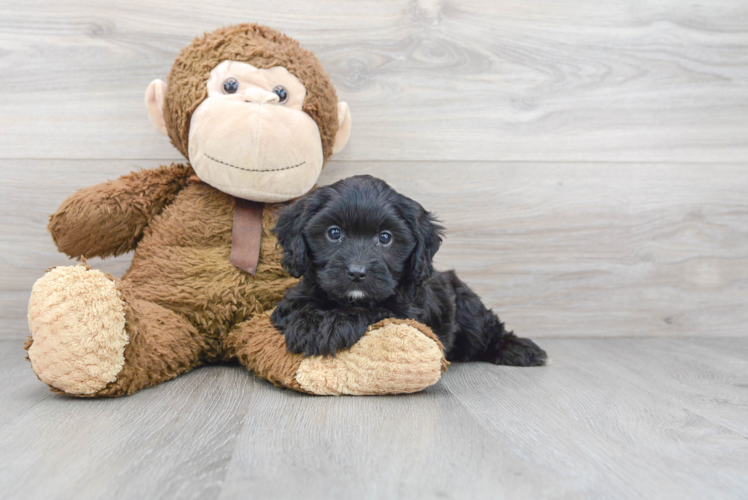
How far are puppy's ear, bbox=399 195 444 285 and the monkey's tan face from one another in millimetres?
385

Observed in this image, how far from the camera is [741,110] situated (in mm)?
2326

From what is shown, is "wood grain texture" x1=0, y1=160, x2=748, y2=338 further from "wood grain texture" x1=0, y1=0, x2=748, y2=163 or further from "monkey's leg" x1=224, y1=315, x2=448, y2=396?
"monkey's leg" x1=224, y1=315, x2=448, y2=396

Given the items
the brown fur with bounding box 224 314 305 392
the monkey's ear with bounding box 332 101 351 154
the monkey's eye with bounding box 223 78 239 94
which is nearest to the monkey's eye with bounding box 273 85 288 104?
the monkey's eye with bounding box 223 78 239 94

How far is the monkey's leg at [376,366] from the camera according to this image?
137 centimetres

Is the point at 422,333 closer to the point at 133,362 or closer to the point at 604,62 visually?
the point at 133,362

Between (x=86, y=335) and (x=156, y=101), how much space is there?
0.82m

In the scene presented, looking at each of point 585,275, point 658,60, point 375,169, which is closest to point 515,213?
point 585,275

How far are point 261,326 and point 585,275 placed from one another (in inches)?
53.0

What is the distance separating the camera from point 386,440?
1100 millimetres

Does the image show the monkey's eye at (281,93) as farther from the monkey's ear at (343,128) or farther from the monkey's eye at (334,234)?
the monkey's eye at (334,234)

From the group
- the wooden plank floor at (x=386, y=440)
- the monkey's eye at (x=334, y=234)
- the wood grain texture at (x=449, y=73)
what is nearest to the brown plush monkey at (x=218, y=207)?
the wooden plank floor at (x=386, y=440)

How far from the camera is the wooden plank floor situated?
91 cm

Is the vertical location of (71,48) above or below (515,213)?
above

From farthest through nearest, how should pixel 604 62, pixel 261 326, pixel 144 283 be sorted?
pixel 604 62, pixel 144 283, pixel 261 326
